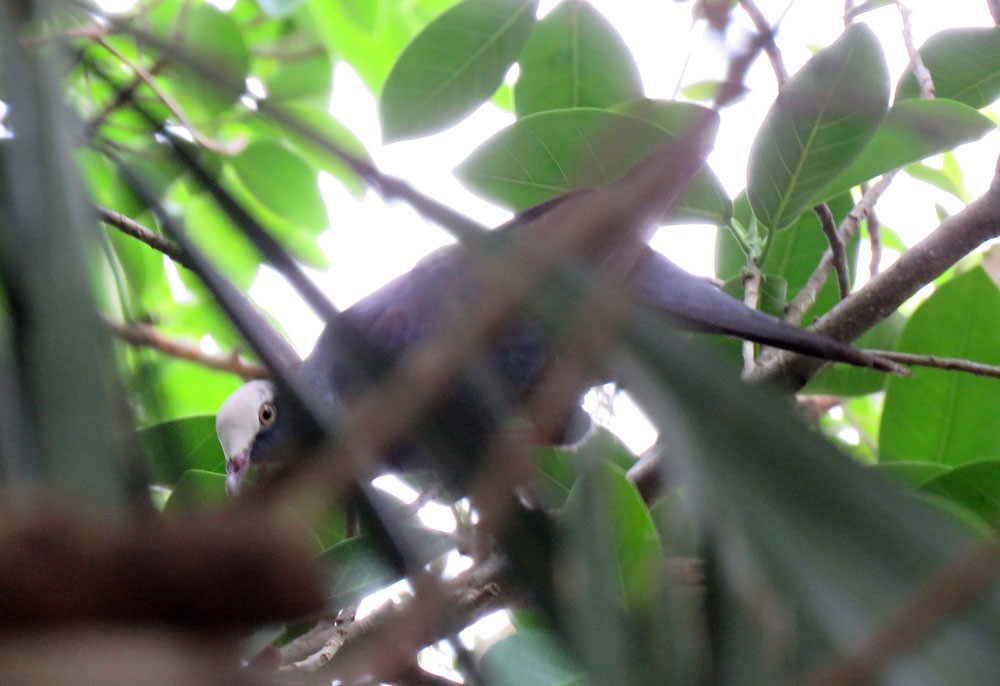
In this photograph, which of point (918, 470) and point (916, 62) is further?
point (916, 62)

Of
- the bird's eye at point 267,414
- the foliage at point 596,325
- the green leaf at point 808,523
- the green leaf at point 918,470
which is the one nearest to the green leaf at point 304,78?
the foliage at point 596,325

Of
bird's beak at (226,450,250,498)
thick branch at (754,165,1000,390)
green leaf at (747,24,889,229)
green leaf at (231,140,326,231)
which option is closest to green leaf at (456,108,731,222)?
green leaf at (747,24,889,229)

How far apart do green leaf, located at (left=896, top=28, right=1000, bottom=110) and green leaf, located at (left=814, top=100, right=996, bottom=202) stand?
197 mm

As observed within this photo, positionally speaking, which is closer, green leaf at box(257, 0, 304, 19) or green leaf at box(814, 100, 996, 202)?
green leaf at box(814, 100, 996, 202)

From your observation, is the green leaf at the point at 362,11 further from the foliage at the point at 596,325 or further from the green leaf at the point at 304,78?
the green leaf at the point at 304,78

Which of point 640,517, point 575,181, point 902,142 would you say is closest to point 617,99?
point 575,181

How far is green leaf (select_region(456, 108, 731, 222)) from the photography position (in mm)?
1203

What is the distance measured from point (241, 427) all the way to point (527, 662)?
1119mm

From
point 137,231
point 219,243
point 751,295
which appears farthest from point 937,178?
point 137,231

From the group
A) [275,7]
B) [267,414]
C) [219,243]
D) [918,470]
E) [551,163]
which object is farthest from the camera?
[267,414]

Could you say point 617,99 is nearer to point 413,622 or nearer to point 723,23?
point 723,23

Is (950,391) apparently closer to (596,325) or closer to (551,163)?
(551,163)

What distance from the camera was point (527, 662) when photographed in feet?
3.07

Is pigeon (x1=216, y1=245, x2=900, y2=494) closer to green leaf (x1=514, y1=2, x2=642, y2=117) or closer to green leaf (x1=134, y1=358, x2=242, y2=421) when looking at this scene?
green leaf (x1=134, y1=358, x2=242, y2=421)
